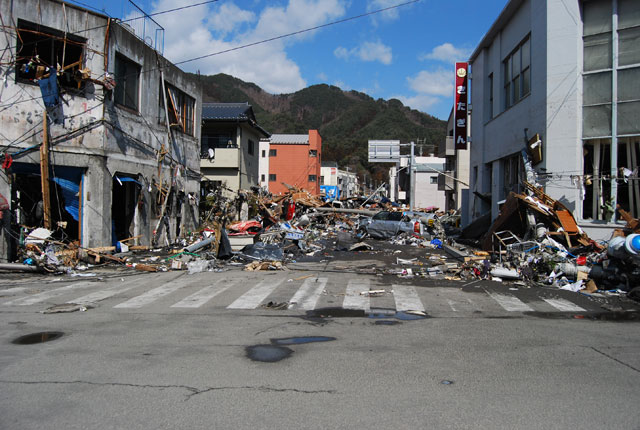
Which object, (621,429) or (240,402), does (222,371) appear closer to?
(240,402)

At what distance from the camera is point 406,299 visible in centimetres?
972

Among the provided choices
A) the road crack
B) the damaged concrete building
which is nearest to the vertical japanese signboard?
the damaged concrete building

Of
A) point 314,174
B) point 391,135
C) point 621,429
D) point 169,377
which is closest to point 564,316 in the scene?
point 621,429

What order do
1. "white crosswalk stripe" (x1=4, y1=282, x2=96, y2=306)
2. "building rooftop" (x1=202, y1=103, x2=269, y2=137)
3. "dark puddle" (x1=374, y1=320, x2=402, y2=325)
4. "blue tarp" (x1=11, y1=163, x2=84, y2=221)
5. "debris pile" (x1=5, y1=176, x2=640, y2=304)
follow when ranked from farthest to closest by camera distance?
"building rooftop" (x1=202, y1=103, x2=269, y2=137) < "blue tarp" (x1=11, y1=163, x2=84, y2=221) < "debris pile" (x1=5, y1=176, x2=640, y2=304) < "white crosswalk stripe" (x1=4, y1=282, x2=96, y2=306) < "dark puddle" (x1=374, y1=320, x2=402, y2=325)

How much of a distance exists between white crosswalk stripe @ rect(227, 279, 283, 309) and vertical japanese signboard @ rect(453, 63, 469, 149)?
17073 millimetres

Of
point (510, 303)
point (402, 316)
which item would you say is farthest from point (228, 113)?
point (402, 316)

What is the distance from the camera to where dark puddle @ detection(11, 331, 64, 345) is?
248 inches

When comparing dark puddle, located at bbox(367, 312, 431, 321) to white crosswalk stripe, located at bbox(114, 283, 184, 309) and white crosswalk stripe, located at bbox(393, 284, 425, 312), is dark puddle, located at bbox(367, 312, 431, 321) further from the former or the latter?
white crosswalk stripe, located at bbox(114, 283, 184, 309)

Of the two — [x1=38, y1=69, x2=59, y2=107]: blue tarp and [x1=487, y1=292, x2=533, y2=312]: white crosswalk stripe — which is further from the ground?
[x1=38, y1=69, x2=59, y2=107]: blue tarp

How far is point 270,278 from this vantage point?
41.3ft

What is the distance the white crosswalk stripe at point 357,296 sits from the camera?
9.02 meters

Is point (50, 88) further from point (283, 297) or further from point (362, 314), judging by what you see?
point (362, 314)

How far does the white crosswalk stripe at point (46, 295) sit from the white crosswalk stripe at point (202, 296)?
288 centimetres

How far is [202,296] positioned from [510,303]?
6504 millimetres
